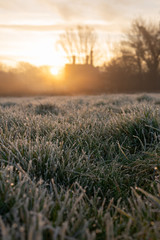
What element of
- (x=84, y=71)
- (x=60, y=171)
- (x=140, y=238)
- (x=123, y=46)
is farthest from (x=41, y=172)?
(x=84, y=71)

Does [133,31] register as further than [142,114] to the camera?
Yes

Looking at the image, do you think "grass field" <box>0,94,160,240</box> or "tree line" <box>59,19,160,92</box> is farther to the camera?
"tree line" <box>59,19,160,92</box>

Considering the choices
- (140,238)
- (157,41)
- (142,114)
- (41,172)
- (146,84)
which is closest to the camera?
(140,238)

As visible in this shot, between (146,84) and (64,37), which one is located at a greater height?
(64,37)

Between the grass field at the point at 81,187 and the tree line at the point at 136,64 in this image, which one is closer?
the grass field at the point at 81,187

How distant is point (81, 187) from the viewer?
1.27m

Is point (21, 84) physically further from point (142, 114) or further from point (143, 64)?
point (142, 114)

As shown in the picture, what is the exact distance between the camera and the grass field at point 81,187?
38.4 inches

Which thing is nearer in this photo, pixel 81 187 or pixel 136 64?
pixel 81 187

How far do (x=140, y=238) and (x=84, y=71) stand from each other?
111 feet

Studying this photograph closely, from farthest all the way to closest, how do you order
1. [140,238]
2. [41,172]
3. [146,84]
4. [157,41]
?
[146,84] < [157,41] < [41,172] < [140,238]

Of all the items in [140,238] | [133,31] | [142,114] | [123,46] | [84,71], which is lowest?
[140,238]

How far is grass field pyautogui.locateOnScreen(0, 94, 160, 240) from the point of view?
3.20 feet

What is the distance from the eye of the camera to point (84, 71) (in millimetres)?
33719
